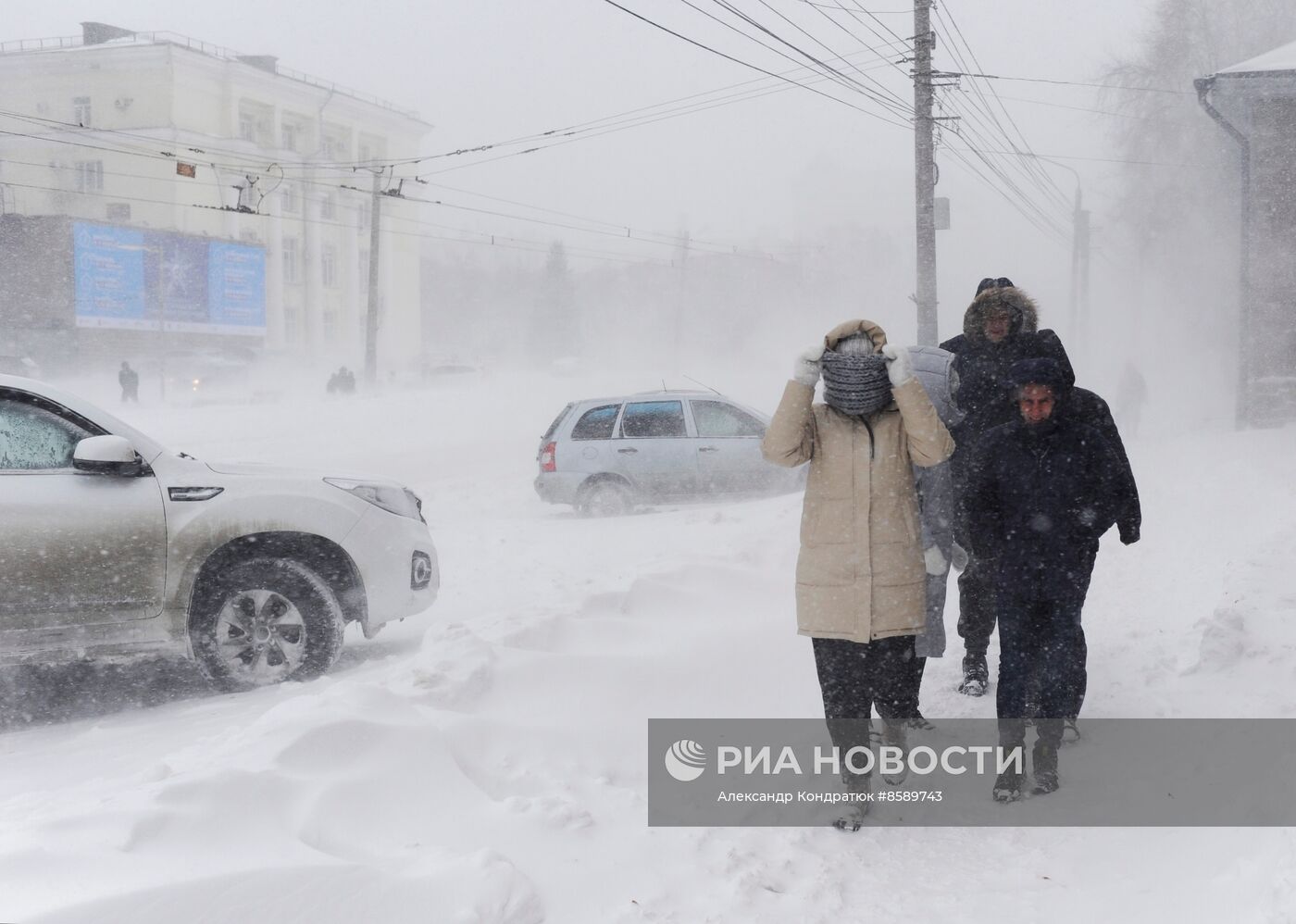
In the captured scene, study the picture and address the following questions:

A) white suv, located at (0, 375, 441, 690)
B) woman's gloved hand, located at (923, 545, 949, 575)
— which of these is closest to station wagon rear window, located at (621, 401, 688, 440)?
white suv, located at (0, 375, 441, 690)

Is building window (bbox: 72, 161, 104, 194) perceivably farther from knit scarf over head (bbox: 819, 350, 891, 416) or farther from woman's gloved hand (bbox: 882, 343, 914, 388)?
woman's gloved hand (bbox: 882, 343, 914, 388)

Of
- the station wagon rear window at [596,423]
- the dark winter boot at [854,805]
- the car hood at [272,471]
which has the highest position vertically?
the station wagon rear window at [596,423]

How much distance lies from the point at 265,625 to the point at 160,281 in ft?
147

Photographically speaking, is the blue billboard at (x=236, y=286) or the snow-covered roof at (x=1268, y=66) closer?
the snow-covered roof at (x=1268, y=66)

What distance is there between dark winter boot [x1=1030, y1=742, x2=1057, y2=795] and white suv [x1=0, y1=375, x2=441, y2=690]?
3.50 m

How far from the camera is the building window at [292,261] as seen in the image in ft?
194

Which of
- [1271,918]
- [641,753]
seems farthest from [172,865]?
[1271,918]

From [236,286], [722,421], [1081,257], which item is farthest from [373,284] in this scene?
[1081,257]

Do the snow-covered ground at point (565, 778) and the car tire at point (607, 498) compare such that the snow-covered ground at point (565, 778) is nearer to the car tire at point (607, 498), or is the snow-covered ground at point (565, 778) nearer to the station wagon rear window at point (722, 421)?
the car tire at point (607, 498)

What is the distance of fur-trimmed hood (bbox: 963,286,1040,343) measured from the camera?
183 inches

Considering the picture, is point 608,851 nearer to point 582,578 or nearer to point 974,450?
point 974,450

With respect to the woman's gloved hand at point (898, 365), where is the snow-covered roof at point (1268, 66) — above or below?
above

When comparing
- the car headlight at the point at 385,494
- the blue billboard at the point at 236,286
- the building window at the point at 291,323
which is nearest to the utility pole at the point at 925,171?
the car headlight at the point at 385,494

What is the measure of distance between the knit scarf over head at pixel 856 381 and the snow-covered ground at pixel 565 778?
1.50 meters
